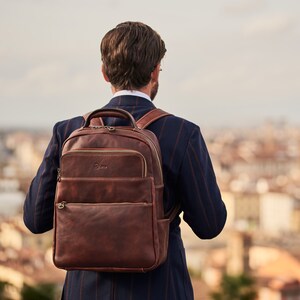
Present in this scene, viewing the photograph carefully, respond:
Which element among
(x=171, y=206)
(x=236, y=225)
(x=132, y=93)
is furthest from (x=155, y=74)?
(x=236, y=225)

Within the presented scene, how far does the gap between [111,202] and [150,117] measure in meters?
0.10

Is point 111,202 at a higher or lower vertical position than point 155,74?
lower

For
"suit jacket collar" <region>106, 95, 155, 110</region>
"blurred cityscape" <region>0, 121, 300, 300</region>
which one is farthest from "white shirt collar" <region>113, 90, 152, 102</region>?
"blurred cityscape" <region>0, 121, 300, 300</region>

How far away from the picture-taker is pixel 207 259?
2538cm

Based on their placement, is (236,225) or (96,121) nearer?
(96,121)

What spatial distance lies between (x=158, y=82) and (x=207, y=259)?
2474cm

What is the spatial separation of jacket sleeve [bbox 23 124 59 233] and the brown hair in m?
0.09

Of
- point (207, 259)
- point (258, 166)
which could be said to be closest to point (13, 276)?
point (207, 259)

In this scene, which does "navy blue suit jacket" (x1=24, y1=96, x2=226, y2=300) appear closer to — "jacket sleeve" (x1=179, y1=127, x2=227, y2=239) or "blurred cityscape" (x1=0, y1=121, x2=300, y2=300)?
"jacket sleeve" (x1=179, y1=127, x2=227, y2=239)

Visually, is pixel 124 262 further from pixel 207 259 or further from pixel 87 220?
pixel 207 259

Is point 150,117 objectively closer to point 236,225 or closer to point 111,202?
point 111,202

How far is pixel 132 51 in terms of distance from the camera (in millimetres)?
861

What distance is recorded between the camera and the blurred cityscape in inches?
744

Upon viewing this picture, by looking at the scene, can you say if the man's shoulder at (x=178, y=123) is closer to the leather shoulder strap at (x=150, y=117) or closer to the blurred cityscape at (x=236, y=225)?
the leather shoulder strap at (x=150, y=117)
